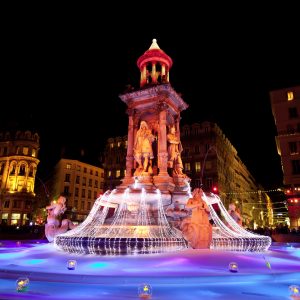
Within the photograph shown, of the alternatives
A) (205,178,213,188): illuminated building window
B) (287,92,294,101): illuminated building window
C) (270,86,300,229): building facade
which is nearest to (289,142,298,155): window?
(270,86,300,229): building facade

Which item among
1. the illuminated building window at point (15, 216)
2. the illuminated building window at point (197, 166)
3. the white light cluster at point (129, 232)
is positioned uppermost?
the illuminated building window at point (197, 166)

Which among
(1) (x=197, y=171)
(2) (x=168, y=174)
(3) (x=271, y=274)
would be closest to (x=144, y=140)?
(2) (x=168, y=174)

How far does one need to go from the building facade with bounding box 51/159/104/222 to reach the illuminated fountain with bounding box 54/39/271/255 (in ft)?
206

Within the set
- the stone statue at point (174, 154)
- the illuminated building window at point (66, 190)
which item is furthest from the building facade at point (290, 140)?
the illuminated building window at point (66, 190)

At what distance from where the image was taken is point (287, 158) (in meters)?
48.1

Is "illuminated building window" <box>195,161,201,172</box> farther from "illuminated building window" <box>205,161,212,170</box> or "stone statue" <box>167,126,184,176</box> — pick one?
"stone statue" <box>167,126,184,176</box>

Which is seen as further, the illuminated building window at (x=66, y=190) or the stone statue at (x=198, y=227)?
the illuminated building window at (x=66, y=190)

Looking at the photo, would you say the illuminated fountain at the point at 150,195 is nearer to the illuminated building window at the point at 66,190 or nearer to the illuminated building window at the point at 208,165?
the illuminated building window at the point at 208,165

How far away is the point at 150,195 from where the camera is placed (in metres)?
15.2

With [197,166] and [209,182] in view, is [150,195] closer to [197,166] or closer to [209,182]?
[209,182]

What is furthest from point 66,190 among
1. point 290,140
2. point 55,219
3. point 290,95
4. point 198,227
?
point 198,227

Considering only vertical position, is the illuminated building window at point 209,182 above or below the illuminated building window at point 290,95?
below

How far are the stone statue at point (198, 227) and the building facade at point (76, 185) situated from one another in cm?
6930

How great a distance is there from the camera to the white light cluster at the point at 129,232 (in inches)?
389
